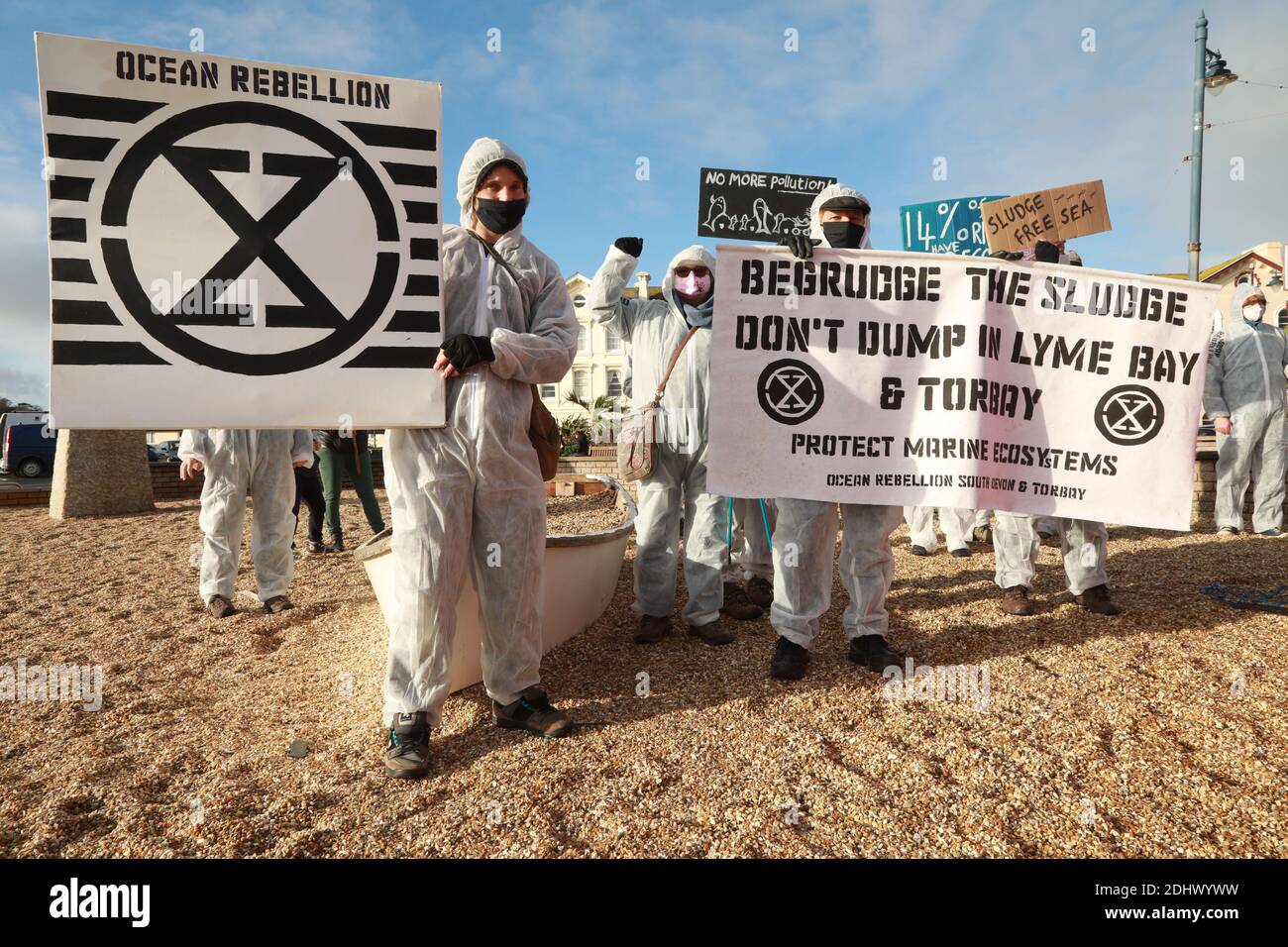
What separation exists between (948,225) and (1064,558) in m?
4.29

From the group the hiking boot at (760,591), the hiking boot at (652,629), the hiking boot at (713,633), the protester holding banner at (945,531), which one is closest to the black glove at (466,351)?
the hiking boot at (652,629)

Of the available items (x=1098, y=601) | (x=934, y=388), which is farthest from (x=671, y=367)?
(x=1098, y=601)

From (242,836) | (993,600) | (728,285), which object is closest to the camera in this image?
(242,836)

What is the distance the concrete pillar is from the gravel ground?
5.85 meters

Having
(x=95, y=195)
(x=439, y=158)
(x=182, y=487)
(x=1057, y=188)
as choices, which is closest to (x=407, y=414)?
(x=439, y=158)

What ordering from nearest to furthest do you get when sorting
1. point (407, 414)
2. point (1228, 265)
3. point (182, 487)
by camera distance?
point (407, 414)
point (182, 487)
point (1228, 265)

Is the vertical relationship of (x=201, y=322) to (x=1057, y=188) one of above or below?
below

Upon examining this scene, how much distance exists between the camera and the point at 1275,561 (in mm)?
4953

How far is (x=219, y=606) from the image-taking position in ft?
14.5

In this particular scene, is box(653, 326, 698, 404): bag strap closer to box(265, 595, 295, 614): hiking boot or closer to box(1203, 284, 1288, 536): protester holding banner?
box(265, 595, 295, 614): hiking boot

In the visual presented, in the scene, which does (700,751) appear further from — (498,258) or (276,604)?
(276,604)

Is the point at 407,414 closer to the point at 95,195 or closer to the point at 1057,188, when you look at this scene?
the point at 95,195

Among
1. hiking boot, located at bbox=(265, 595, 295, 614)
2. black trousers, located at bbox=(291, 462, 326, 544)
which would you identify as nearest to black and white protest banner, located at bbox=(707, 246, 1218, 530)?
hiking boot, located at bbox=(265, 595, 295, 614)

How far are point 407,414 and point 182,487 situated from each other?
10633mm
